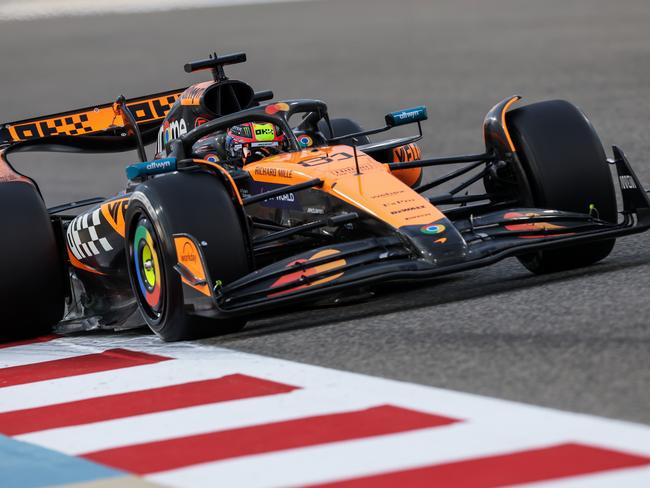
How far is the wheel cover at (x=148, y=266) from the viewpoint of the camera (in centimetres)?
645

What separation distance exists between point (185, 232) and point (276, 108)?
148 centimetres

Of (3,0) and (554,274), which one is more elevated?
(3,0)

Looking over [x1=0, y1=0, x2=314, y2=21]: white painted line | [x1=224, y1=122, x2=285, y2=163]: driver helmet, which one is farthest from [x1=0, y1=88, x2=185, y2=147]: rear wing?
[x1=0, y1=0, x2=314, y2=21]: white painted line

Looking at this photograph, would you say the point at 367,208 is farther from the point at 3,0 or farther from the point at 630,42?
the point at 3,0

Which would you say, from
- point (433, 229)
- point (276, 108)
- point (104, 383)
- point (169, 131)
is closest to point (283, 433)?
point (104, 383)

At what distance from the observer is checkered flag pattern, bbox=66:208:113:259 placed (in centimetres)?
737

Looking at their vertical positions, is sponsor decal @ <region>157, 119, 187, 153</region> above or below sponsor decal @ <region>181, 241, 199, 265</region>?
above

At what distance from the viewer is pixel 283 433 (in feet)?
15.0

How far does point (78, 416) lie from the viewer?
5.23 meters

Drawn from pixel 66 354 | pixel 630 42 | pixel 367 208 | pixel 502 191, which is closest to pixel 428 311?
pixel 367 208

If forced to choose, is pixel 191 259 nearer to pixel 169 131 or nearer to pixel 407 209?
pixel 407 209

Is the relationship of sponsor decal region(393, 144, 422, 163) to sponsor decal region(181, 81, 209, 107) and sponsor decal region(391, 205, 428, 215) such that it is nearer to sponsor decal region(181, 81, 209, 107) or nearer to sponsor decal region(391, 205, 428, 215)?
sponsor decal region(181, 81, 209, 107)

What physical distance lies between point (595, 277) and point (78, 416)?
274 centimetres

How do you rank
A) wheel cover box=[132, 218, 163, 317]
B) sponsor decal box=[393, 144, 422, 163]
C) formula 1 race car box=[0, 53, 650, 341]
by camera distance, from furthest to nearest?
sponsor decal box=[393, 144, 422, 163] → wheel cover box=[132, 218, 163, 317] → formula 1 race car box=[0, 53, 650, 341]
